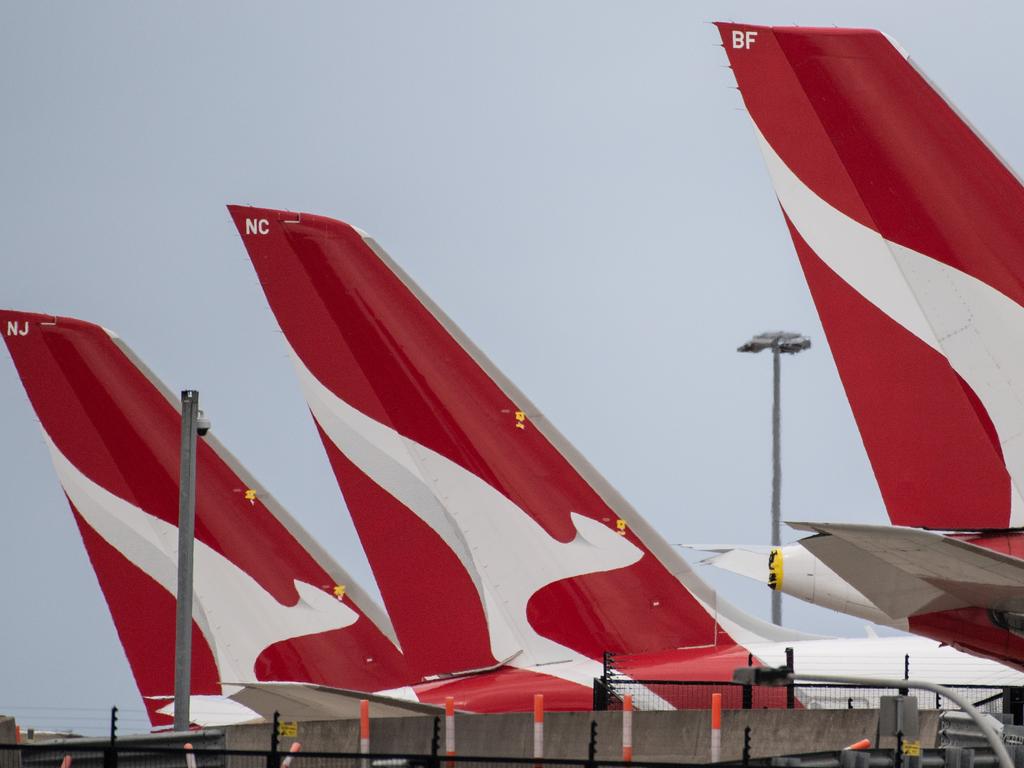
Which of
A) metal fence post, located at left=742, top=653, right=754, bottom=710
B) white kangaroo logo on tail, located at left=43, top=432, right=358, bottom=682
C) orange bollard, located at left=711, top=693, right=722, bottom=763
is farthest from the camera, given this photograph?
white kangaroo logo on tail, located at left=43, top=432, right=358, bottom=682

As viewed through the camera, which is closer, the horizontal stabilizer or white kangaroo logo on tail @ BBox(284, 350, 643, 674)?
the horizontal stabilizer

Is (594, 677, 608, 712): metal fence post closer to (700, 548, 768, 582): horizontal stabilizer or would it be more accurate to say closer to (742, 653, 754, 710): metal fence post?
(742, 653, 754, 710): metal fence post

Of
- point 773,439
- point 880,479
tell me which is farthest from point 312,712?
point 773,439

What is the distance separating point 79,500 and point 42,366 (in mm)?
2304

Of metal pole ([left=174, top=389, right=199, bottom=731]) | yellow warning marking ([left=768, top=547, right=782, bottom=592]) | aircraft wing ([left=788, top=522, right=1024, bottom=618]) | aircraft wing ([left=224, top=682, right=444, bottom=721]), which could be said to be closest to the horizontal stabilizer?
yellow warning marking ([left=768, top=547, right=782, bottom=592])

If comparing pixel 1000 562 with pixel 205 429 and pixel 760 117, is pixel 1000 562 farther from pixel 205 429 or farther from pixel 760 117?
pixel 205 429

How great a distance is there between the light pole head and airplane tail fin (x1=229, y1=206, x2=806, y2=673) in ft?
58.1

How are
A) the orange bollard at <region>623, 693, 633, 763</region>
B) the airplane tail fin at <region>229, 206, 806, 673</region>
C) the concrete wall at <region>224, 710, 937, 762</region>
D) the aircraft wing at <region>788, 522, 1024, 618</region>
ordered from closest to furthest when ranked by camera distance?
the aircraft wing at <region>788, 522, 1024, 618</region>
the concrete wall at <region>224, 710, 937, 762</region>
the orange bollard at <region>623, 693, 633, 763</region>
the airplane tail fin at <region>229, 206, 806, 673</region>

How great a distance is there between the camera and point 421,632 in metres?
24.1

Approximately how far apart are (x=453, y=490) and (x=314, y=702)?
16.1ft

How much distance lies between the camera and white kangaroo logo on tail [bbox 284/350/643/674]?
23.2m

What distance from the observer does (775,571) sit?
1722cm

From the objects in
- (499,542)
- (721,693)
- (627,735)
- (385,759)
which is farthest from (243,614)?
(385,759)

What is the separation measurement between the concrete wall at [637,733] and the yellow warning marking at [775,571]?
132cm
